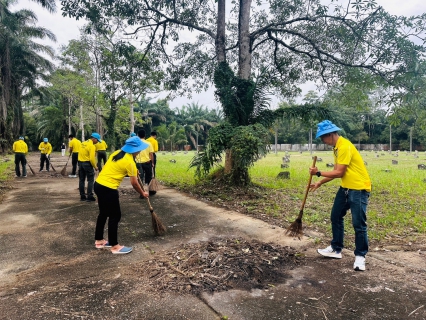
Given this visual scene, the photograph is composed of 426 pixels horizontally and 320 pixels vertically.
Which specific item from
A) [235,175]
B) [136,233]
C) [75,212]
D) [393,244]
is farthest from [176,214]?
[393,244]

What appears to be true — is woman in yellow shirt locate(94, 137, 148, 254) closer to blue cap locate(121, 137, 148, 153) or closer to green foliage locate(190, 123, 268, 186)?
blue cap locate(121, 137, 148, 153)

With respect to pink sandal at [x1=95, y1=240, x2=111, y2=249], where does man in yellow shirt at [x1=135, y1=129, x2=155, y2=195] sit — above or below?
above

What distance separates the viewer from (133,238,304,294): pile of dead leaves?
2979 millimetres

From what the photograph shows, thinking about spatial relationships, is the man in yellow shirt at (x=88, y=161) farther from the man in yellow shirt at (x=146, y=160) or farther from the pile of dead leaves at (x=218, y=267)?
the pile of dead leaves at (x=218, y=267)

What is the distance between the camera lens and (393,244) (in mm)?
4242

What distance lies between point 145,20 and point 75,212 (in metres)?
6.00

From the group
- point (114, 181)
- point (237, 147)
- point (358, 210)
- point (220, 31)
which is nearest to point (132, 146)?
point (114, 181)

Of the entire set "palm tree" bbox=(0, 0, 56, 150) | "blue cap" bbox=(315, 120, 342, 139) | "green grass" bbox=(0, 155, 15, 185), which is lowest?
"green grass" bbox=(0, 155, 15, 185)

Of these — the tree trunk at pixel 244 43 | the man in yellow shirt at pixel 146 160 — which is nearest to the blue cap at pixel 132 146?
the man in yellow shirt at pixel 146 160

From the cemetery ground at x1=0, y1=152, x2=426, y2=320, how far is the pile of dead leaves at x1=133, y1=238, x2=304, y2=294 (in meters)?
0.01

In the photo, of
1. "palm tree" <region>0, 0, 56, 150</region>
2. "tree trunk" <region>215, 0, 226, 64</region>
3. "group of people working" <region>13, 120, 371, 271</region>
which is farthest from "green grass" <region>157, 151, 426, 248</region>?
"palm tree" <region>0, 0, 56, 150</region>

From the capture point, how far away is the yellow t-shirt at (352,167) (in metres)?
3.38

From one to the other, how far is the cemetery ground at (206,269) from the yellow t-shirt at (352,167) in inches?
37.6

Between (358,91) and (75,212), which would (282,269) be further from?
(358,91)
